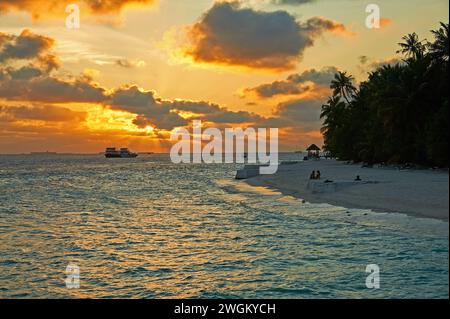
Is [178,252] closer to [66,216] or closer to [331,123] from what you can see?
[66,216]

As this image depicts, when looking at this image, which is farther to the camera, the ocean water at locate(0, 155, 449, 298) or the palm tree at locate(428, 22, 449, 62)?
the palm tree at locate(428, 22, 449, 62)

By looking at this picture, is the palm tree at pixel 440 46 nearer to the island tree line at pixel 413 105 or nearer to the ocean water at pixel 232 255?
the island tree line at pixel 413 105

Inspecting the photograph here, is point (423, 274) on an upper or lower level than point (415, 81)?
lower

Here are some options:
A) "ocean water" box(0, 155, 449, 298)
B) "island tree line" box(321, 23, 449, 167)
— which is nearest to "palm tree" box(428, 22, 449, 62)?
"island tree line" box(321, 23, 449, 167)

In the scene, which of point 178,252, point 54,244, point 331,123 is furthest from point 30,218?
point 331,123

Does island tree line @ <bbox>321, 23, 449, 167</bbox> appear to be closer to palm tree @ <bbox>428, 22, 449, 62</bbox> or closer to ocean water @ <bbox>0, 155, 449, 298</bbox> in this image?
palm tree @ <bbox>428, 22, 449, 62</bbox>

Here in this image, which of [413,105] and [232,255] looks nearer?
[232,255]

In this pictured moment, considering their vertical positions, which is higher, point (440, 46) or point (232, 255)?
point (440, 46)

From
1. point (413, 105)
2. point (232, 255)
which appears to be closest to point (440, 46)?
point (413, 105)

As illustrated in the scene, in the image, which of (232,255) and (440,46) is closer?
(232,255)

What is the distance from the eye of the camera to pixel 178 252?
2348 centimetres

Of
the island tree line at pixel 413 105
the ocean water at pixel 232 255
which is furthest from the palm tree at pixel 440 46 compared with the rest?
the ocean water at pixel 232 255

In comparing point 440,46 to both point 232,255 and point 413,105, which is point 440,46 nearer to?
point 413,105
